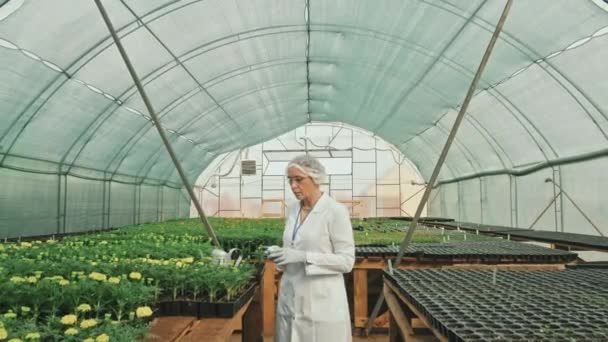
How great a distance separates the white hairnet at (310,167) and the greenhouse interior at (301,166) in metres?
0.01

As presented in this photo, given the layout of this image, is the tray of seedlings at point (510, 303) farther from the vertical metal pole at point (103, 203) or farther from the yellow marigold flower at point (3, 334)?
the vertical metal pole at point (103, 203)

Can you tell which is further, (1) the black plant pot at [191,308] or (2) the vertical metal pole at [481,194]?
(2) the vertical metal pole at [481,194]

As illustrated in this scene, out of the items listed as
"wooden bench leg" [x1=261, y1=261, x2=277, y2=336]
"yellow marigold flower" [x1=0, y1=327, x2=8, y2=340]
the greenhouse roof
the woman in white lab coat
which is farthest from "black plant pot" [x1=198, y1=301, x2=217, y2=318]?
the greenhouse roof

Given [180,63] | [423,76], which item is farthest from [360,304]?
[423,76]

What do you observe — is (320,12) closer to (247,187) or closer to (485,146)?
(485,146)

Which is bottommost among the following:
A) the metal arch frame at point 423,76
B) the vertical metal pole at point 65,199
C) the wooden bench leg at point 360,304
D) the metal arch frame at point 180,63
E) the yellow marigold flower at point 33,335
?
the wooden bench leg at point 360,304

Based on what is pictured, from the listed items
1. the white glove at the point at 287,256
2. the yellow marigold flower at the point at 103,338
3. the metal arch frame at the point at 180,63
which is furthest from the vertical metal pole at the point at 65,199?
the yellow marigold flower at the point at 103,338

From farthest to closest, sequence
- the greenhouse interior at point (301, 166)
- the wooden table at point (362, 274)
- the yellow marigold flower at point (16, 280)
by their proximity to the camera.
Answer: the wooden table at point (362, 274) < the greenhouse interior at point (301, 166) < the yellow marigold flower at point (16, 280)

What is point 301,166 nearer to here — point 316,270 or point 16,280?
point 316,270

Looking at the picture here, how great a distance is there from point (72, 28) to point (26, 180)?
131 inches

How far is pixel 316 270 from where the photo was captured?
2959 mm

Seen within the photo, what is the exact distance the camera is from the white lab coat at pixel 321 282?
3.02m

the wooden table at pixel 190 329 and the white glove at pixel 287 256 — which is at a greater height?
the white glove at pixel 287 256

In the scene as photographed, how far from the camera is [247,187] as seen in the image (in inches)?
751
